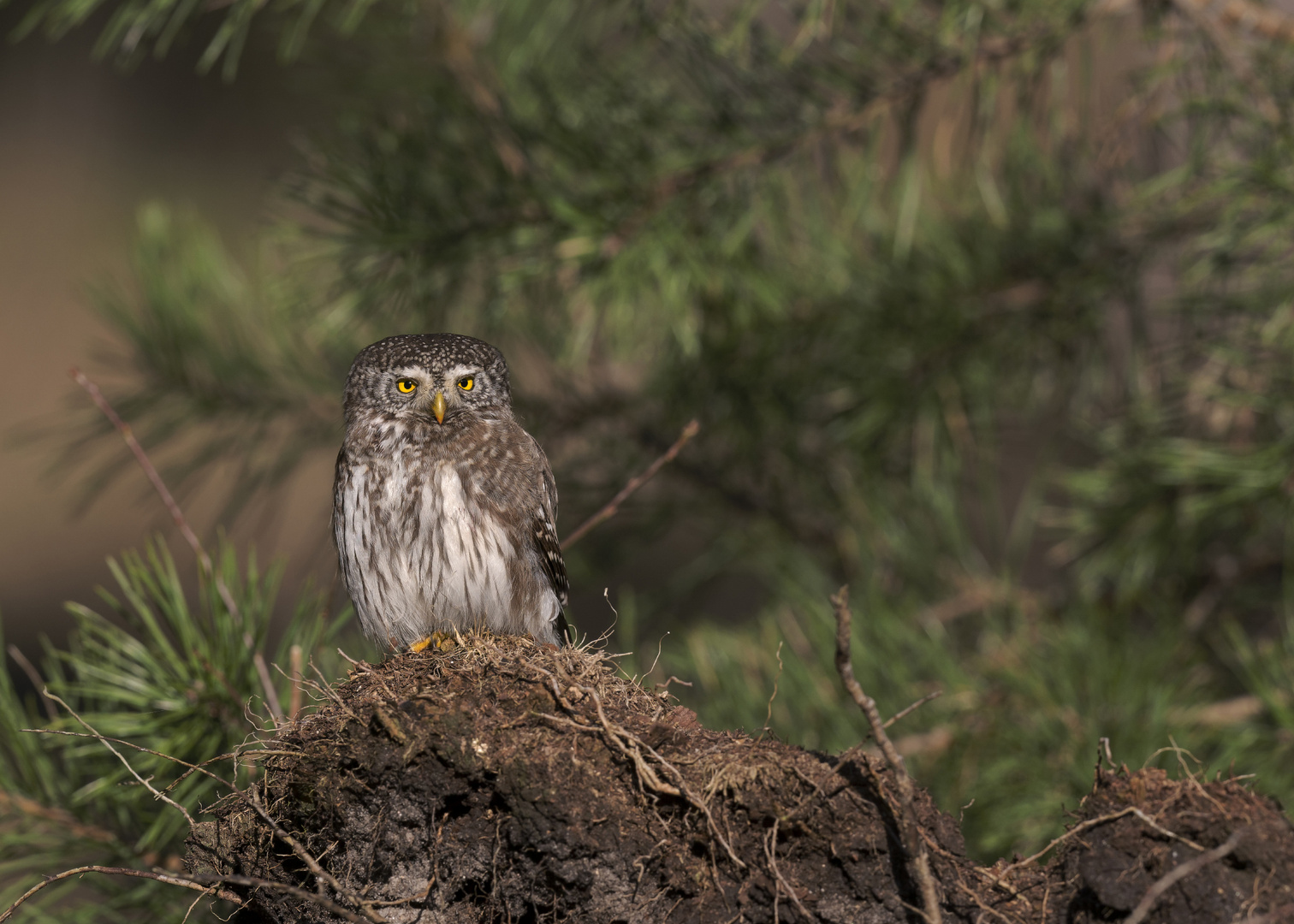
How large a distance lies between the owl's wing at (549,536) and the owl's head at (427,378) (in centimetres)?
18

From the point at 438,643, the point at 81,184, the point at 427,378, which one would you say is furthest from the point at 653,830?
the point at 81,184

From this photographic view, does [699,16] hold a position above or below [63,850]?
above

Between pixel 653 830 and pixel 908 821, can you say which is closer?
pixel 908 821

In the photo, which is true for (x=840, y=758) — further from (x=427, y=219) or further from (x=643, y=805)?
(x=427, y=219)

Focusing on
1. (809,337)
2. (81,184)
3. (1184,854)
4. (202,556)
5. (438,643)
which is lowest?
(1184,854)

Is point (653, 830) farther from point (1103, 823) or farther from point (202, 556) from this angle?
point (202, 556)

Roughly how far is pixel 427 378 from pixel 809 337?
115 cm

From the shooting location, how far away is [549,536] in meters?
2.40

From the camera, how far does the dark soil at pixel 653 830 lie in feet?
3.88

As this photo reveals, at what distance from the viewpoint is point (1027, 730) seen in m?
2.34

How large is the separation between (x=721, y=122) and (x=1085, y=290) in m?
1.04

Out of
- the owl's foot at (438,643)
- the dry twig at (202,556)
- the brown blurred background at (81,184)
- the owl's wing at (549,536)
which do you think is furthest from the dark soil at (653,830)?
the brown blurred background at (81,184)

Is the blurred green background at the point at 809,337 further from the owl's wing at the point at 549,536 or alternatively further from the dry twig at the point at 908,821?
the dry twig at the point at 908,821

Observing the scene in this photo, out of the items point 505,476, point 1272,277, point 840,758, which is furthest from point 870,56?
point 840,758
